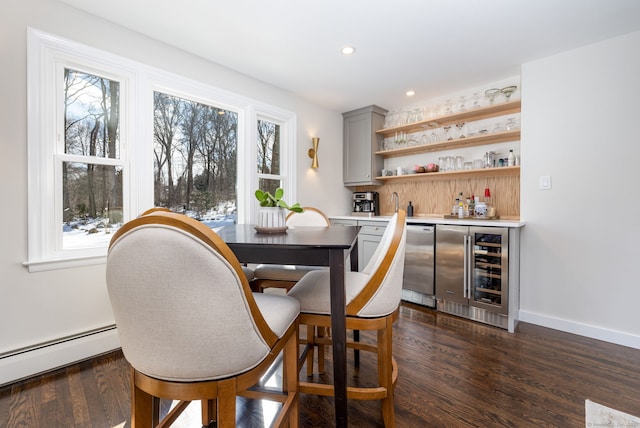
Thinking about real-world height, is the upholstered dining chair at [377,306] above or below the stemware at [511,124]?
below

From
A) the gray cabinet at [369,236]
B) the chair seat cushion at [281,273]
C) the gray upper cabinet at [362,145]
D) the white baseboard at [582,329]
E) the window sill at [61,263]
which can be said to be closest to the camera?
the window sill at [61,263]

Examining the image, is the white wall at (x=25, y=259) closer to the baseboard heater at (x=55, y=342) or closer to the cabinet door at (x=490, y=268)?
the baseboard heater at (x=55, y=342)

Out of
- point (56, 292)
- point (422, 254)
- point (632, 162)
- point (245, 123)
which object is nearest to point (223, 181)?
point (245, 123)

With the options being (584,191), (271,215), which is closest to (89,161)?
(271,215)

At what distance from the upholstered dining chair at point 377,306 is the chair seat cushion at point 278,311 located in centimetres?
12

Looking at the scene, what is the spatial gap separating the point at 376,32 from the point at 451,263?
85.9 inches

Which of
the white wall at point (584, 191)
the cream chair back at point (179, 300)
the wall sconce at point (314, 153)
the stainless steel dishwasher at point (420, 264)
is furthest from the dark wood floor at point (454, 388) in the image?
the wall sconce at point (314, 153)

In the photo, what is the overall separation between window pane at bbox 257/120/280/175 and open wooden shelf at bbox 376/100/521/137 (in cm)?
143

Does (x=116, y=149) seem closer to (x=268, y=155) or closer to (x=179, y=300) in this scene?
(x=268, y=155)

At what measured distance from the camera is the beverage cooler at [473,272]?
103 inches

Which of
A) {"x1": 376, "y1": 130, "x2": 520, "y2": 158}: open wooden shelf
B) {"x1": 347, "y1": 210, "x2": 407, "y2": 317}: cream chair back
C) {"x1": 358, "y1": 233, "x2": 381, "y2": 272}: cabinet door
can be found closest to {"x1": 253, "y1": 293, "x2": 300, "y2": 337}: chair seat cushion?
{"x1": 347, "y1": 210, "x2": 407, "y2": 317}: cream chair back

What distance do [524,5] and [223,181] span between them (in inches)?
112

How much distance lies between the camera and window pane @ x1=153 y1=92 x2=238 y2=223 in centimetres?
263

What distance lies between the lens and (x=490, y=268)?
2.73 m
